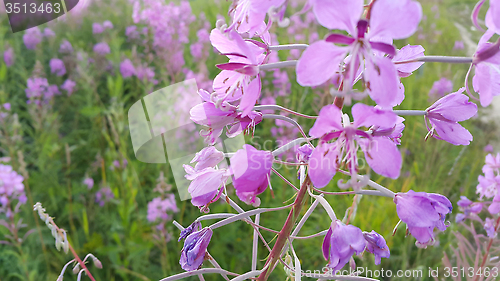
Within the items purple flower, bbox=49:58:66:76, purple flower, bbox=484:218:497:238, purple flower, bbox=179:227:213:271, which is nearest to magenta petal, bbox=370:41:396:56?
purple flower, bbox=179:227:213:271

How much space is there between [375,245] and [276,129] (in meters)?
2.52

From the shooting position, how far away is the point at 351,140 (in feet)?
2.80

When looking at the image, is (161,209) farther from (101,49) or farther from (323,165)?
(101,49)

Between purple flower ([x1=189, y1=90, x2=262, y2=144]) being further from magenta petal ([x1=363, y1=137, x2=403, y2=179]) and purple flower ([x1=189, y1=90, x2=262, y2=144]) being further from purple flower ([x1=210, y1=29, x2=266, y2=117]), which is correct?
magenta petal ([x1=363, y1=137, x2=403, y2=179])

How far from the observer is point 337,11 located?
2.44ft

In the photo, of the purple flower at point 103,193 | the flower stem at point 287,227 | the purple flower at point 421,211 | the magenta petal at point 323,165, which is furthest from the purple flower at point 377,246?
the purple flower at point 103,193

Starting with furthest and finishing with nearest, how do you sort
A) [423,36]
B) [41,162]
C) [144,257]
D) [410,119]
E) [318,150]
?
[423,36]
[410,119]
[41,162]
[144,257]
[318,150]

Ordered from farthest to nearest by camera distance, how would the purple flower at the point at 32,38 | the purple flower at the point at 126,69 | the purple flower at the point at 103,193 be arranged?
1. the purple flower at the point at 32,38
2. the purple flower at the point at 126,69
3. the purple flower at the point at 103,193

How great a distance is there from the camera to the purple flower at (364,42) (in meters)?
0.73

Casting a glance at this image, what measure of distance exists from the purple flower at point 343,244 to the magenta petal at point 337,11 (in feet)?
1.62

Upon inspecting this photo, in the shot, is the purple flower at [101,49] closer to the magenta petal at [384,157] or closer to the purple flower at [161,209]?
the purple flower at [161,209]

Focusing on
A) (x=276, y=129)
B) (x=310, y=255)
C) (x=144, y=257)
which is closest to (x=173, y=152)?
(x=144, y=257)

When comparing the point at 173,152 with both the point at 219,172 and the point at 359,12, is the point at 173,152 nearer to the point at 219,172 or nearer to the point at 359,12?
the point at 219,172

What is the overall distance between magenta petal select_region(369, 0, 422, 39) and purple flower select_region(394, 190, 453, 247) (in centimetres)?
44
